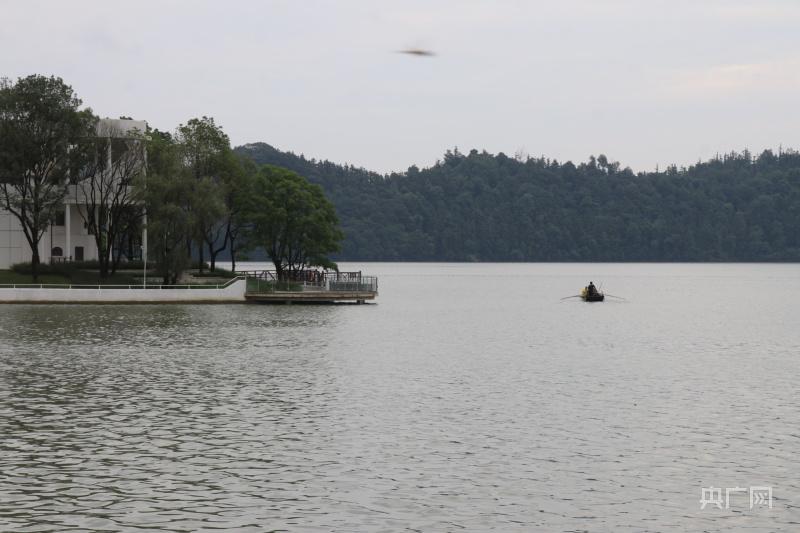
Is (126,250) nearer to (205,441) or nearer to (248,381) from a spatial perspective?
(248,381)

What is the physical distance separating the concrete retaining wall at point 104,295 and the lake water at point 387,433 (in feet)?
88.2

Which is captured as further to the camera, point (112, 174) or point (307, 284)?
point (307, 284)

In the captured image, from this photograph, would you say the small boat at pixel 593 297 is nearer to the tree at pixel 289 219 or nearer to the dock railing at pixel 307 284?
the dock railing at pixel 307 284

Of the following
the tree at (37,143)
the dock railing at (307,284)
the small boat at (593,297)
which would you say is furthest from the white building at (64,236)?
the small boat at (593,297)

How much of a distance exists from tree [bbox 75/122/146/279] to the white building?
1.32 meters

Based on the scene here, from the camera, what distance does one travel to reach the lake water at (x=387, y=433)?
20.8 meters

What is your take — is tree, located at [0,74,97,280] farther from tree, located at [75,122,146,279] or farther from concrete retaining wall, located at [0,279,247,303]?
concrete retaining wall, located at [0,279,247,303]

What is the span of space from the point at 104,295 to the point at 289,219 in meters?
28.0

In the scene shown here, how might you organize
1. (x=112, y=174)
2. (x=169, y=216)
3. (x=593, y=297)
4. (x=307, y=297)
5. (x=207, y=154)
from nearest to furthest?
(x=169, y=216) → (x=307, y=297) → (x=112, y=174) → (x=207, y=154) → (x=593, y=297)

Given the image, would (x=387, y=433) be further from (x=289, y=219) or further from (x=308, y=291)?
(x=289, y=219)

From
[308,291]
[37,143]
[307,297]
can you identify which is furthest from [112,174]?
[307,297]

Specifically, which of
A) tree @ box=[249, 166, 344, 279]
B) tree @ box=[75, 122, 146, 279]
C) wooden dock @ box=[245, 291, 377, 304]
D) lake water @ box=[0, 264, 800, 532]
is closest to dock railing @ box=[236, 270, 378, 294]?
wooden dock @ box=[245, 291, 377, 304]

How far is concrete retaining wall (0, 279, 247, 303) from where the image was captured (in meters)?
90.8

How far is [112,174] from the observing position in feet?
341
